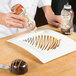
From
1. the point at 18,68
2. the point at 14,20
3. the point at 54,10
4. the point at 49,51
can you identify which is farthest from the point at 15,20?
the point at 54,10

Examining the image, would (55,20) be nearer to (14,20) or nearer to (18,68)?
(14,20)

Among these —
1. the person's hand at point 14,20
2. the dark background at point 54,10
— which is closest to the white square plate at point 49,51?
the person's hand at point 14,20

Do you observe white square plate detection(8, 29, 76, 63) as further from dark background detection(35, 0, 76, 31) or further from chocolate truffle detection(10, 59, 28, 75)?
dark background detection(35, 0, 76, 31)

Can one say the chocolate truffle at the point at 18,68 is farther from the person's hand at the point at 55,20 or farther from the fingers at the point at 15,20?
the person's hand at the point at 55,20

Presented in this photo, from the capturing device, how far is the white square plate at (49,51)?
986 mm

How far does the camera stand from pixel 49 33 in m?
1.28

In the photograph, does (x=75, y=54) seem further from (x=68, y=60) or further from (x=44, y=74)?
(x=44, y=74)

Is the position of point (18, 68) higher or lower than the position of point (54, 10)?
higher

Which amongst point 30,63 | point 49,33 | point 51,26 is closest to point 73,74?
point 30,63

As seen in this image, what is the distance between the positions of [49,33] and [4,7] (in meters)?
0.50

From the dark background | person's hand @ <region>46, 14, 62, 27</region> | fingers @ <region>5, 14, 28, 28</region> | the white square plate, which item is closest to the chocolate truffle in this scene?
the white square plate

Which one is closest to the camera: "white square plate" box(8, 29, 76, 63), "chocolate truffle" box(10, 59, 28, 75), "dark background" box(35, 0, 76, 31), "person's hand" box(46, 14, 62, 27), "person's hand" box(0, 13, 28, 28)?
"chocolate truffle" box(10, 59, 28, 75)

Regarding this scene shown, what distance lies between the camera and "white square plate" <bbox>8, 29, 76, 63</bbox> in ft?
3.23

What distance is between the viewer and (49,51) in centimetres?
104
